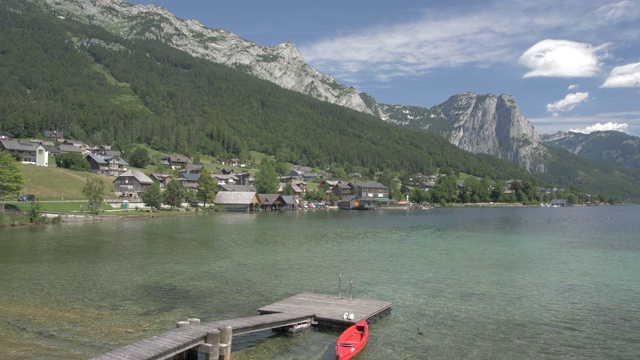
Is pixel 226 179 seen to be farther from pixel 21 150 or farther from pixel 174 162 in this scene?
pixel 21 150

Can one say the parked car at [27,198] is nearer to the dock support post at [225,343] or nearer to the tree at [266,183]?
the tree at [266,183]

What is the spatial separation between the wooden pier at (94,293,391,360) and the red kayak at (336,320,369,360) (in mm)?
1528

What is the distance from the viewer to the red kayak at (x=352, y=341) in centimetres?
1817

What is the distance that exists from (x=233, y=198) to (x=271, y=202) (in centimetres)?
1415

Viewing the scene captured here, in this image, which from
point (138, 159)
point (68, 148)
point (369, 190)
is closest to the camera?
point (68, 148)

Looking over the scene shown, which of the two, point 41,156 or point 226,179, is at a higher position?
point 41,156

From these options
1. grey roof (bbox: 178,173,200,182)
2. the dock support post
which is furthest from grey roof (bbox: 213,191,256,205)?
the dock support post

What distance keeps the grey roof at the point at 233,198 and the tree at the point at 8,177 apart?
61.5m

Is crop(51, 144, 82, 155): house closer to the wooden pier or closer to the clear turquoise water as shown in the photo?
the clear turquoise water

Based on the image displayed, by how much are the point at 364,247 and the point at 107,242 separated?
29.6 metres

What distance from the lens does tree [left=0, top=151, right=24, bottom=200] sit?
7275cm

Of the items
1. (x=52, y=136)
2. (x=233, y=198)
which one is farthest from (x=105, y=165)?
(x=52, y=136)

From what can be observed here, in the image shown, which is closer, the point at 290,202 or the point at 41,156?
the point at 41,156

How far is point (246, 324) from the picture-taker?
1997cm
